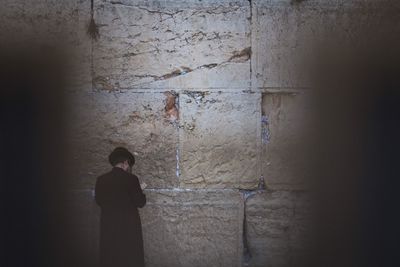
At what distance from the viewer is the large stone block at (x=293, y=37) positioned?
5008 millimetres

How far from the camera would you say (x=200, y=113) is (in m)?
5.02

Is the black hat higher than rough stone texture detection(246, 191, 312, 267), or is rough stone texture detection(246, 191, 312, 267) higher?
the black hat

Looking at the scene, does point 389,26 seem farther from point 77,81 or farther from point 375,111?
point 77,81

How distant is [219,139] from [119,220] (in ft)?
3.79

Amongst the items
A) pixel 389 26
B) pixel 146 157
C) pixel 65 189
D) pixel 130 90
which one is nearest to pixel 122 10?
pixel 130 90

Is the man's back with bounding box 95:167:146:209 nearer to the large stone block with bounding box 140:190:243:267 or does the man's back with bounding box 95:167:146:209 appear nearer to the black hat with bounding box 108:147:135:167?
the black hat with bounding box 108:147:135:167

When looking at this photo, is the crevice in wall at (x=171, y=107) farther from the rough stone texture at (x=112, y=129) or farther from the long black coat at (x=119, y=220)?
the long black coat at (x=119, y=220)

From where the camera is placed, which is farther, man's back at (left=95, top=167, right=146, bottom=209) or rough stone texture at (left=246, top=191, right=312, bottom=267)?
rough stone texture at (left=246, top=191, right=312, bottom=267)

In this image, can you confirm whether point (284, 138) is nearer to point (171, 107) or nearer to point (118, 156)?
point (171, 107)

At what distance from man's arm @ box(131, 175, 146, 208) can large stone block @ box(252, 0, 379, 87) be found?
1.36m

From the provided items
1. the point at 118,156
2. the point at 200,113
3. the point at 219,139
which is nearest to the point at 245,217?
the point at 219,139

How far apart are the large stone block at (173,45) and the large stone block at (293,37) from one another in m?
0.13

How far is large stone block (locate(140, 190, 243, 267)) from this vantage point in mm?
5039

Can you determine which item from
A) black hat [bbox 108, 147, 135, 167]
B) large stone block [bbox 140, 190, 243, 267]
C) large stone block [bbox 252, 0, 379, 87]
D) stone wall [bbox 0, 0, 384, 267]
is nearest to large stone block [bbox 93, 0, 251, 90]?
stone wall [bbox 0, 0, 384, 267]
